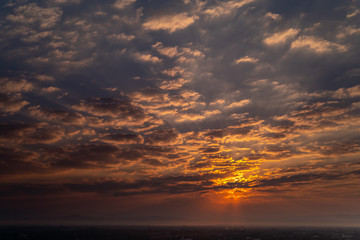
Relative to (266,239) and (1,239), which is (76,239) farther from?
(266,239)

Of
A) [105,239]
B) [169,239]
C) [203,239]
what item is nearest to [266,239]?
[203,239]

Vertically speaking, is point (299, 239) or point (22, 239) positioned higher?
point (22, 239)

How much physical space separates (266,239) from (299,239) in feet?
72.0

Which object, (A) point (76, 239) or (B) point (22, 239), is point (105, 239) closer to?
(A) point (76, 239)

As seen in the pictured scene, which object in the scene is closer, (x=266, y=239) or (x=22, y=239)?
(x=22, y=239)

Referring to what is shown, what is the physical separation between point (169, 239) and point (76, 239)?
58.2 metres

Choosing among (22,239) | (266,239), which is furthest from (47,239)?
(266,239)

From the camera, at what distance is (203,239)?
15912 cm

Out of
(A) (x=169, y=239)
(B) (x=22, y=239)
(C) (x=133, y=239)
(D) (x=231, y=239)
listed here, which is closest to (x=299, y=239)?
(D) (x=231, y=239)

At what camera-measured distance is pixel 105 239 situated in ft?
500

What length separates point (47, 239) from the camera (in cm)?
15000

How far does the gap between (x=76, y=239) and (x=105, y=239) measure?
57.3ft

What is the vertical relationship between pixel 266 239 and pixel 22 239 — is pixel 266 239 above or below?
below

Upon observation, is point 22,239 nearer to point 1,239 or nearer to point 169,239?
point 1,239
